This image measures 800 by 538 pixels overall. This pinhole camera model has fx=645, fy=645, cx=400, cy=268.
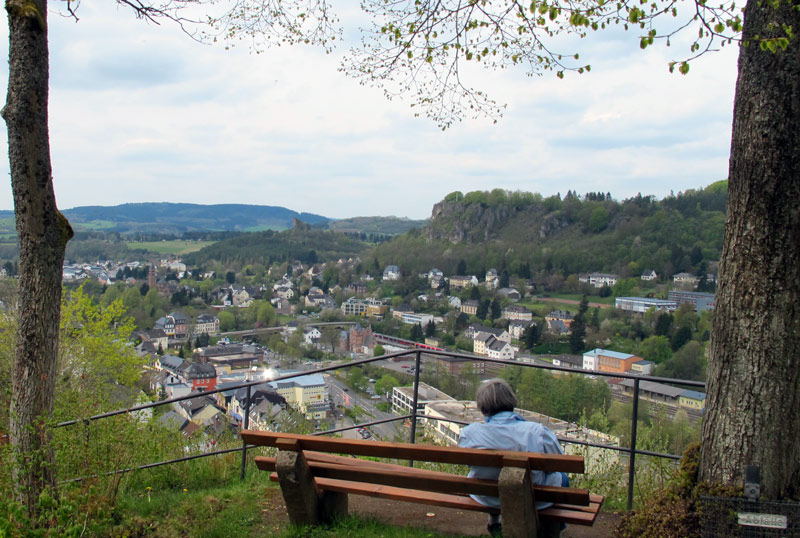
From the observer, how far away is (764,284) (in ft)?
9.75

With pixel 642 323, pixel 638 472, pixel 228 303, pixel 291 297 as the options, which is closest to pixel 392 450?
pixel 638 472

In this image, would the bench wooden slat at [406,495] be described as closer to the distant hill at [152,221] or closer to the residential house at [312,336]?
the residential house at [312,336]

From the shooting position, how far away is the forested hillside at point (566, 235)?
68375mm

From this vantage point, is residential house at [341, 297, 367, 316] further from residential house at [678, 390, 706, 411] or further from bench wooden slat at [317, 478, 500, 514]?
bench wooden slat at [317, 478, 500, 514]

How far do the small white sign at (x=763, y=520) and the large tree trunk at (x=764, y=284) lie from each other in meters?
0.27

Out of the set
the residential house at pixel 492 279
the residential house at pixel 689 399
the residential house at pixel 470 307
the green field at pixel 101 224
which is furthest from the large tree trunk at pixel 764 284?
the green field at pixel 101 224

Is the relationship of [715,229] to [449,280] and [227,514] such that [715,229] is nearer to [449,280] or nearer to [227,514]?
[449,280]

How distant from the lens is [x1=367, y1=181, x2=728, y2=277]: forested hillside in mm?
68375

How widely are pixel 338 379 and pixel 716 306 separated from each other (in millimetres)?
29038

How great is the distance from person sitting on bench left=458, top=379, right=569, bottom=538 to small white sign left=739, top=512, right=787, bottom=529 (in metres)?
0.85

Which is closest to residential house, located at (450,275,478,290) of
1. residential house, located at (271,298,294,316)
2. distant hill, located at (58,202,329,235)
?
residential house, located at (271,298,294,316)

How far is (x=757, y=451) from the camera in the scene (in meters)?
3.02

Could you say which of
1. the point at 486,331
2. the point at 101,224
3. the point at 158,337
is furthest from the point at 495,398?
the point at 101,224

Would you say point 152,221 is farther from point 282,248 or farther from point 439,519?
point 439,519
